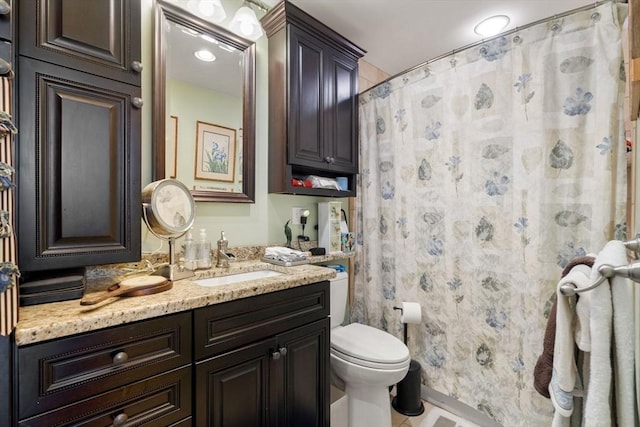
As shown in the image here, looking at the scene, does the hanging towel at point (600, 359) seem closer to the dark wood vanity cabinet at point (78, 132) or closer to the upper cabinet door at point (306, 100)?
the dark wood vanity cabinet at point (78, 132)

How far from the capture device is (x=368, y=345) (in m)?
1.59

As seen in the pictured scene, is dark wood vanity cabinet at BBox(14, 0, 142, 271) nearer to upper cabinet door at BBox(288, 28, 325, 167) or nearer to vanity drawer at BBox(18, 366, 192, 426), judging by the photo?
vanity drawer at BBox(18, 366, 192, 426)

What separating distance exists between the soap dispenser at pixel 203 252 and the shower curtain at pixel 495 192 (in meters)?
1.18

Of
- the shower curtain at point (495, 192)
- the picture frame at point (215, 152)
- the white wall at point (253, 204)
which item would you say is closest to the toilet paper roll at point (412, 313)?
the shower curtain at point (495, 192)

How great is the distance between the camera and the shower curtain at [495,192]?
4.14 feet

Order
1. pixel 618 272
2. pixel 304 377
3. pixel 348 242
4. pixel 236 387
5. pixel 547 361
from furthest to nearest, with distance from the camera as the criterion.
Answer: pixel 348 242, pixel 304 377, pixel 236 387, pixel 547 361, pixel 618 272

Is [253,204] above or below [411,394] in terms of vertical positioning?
above

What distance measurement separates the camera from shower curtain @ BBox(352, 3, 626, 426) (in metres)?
1.26

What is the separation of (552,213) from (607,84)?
23.2 inches

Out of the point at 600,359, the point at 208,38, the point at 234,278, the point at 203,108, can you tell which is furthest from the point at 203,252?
the point at 600,359

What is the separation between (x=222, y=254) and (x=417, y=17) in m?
1.92

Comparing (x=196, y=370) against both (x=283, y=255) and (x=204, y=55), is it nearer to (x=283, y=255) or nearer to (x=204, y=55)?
(x=283, y=255)

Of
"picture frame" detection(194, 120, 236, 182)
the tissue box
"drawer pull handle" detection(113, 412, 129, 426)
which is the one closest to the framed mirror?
"picture frame" detection(194, 120, 236, 182)

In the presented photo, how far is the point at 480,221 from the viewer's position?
1591 millimetres
